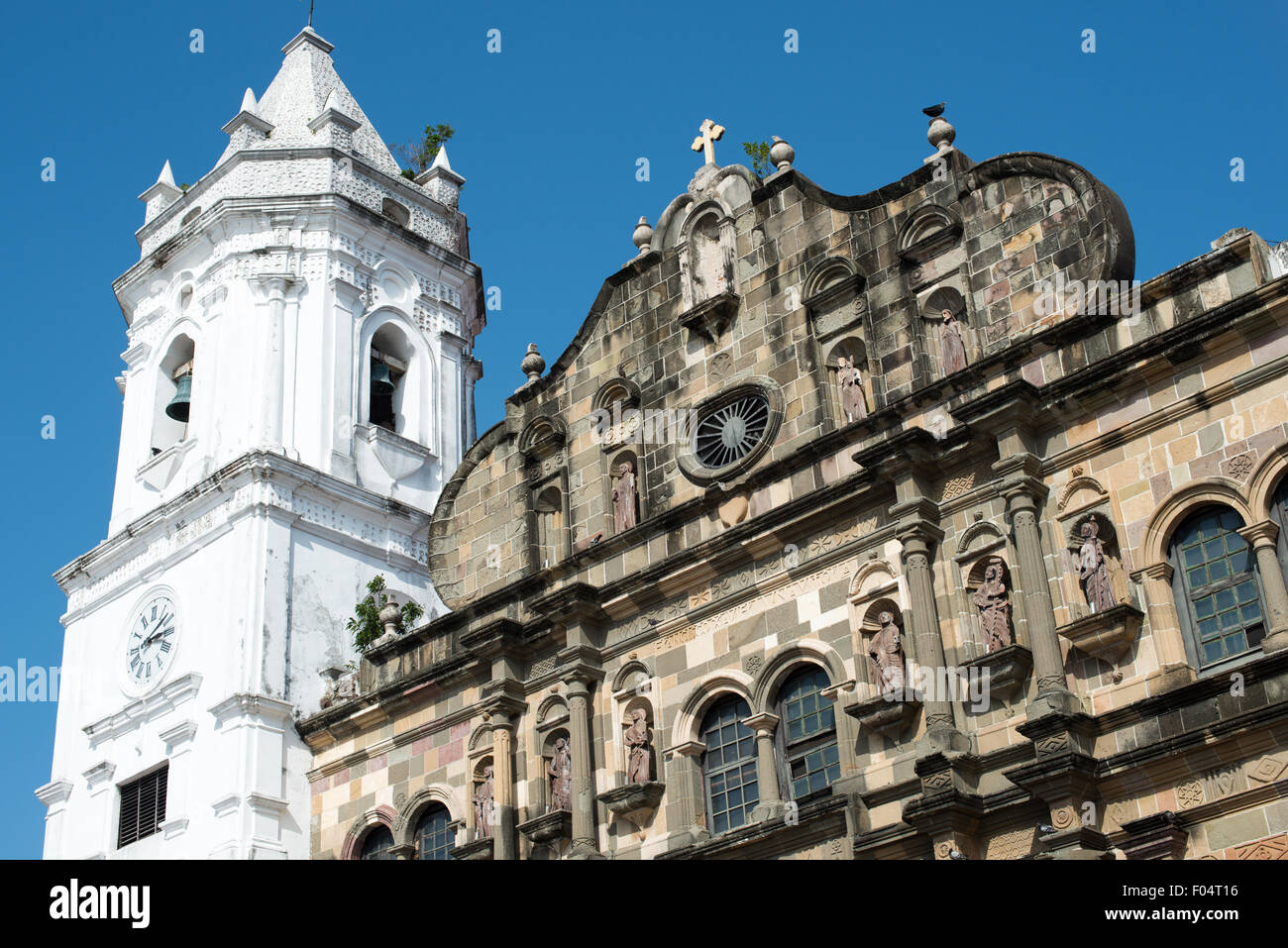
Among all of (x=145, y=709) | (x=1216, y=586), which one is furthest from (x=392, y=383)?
(x=1216, y=586)

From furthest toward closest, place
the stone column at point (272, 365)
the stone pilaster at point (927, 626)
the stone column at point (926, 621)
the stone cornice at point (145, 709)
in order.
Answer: the stone column at point (272, 365)
the stone cornice at point (145, 709)
the stone column at point (926, 621)
the stone pilaster at point (927, 626)

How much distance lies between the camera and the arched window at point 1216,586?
17812 mm

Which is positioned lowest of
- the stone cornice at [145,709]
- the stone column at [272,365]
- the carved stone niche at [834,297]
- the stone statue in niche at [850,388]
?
the stone cornice at [145,709]

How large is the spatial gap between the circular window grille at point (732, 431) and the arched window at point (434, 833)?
614 centimetres

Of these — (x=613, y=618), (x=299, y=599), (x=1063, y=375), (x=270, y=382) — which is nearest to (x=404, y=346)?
(x=270, y=382)

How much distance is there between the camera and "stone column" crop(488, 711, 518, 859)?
74.6 feet

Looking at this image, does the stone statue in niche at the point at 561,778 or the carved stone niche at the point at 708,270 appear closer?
the stone statue in niche at the point at 561,778

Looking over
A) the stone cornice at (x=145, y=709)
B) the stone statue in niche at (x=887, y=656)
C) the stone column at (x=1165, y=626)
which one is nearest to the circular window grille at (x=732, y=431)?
the stone statue in niche at (x=887, y=656)

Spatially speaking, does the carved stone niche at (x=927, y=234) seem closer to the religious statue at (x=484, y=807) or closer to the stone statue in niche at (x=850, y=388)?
the stone statue in niche at (x=850, y=388)

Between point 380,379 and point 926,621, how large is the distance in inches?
678

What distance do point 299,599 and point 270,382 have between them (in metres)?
4.41

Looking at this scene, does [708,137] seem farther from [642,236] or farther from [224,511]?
[224,511]

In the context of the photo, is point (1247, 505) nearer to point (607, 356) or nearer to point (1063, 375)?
point (1063, 375)

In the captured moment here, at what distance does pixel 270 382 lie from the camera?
32.0 meters
